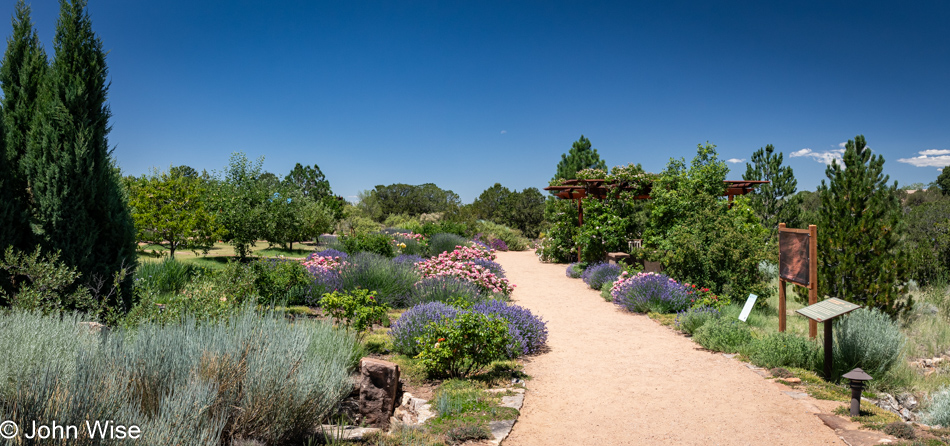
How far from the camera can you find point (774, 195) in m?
13.6

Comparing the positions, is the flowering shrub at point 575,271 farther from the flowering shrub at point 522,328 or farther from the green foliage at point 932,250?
the green foliage at point 932,250

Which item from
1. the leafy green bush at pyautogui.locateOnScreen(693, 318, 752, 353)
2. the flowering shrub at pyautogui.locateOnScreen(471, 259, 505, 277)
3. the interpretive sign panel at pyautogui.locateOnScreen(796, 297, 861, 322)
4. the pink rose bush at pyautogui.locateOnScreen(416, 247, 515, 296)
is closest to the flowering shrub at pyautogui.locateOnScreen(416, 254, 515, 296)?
the pink rose bush at pyautogui.locateOnScreen(416, 247, 515, 296)

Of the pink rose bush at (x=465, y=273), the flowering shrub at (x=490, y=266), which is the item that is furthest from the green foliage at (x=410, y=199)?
the pink rose bush at (x=465, y=273)

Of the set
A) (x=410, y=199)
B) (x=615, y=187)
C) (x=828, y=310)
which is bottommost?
(x=828, y=310)

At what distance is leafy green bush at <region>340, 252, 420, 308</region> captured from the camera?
27.2 ft

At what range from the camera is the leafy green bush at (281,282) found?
23.5 feet

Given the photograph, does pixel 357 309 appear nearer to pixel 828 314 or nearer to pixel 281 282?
pixel 281 282

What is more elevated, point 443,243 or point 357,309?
point 443,243

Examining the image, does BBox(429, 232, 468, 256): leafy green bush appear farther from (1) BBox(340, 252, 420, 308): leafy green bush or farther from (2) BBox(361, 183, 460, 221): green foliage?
(2) BBox(361, 183, 460, 221): green foliage

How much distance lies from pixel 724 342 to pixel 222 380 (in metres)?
6.13

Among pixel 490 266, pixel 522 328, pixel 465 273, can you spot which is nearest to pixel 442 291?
pixel 465 273

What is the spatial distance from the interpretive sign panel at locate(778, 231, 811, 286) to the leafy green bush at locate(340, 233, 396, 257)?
8.69 meters

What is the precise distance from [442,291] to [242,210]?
8015mm

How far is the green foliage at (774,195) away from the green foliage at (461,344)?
1136 centimetres
